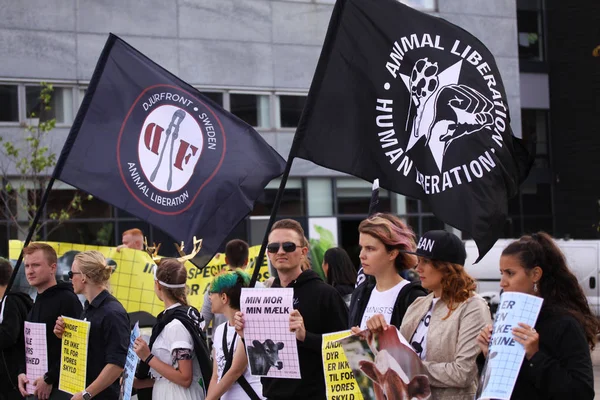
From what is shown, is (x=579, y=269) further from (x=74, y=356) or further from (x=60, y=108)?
(x=74, y=356)

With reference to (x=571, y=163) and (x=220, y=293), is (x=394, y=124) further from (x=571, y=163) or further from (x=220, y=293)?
(x=571, y=163)

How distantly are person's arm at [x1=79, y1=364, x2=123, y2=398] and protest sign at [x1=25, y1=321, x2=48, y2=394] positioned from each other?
60 cm

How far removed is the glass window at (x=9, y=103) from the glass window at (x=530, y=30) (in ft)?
71.3

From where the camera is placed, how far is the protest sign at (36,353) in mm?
7160

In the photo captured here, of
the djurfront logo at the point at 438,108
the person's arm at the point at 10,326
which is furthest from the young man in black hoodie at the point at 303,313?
the person's arm at the point at 10,326

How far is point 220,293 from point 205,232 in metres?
1.14

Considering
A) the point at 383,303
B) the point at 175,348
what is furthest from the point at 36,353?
the point at 383,303

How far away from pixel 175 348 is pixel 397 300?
1.79 m

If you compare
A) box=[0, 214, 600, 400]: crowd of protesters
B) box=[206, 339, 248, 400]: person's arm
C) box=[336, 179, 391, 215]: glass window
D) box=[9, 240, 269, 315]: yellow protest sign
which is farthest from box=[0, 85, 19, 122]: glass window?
box=[206, 339, 248, 400]: person's arm

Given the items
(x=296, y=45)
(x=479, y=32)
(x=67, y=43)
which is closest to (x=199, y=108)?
(x=67, y=43)

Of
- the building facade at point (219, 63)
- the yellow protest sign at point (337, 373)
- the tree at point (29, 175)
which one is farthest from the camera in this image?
the building facade at point (219, 63)

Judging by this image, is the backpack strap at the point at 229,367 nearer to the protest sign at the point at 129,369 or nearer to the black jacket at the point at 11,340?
the protest sign at the point at 129,369

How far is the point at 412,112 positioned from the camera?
612cm

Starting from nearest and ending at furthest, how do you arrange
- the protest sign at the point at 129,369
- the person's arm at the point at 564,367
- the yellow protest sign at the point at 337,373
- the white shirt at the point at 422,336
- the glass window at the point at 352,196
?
the person's arm at the point at 564,367
the white shirt at the point at 422,336
the yellow protest sign at the point at 337,373
the protest sign at the point at 129,369
the glass window at the point at 352,196
